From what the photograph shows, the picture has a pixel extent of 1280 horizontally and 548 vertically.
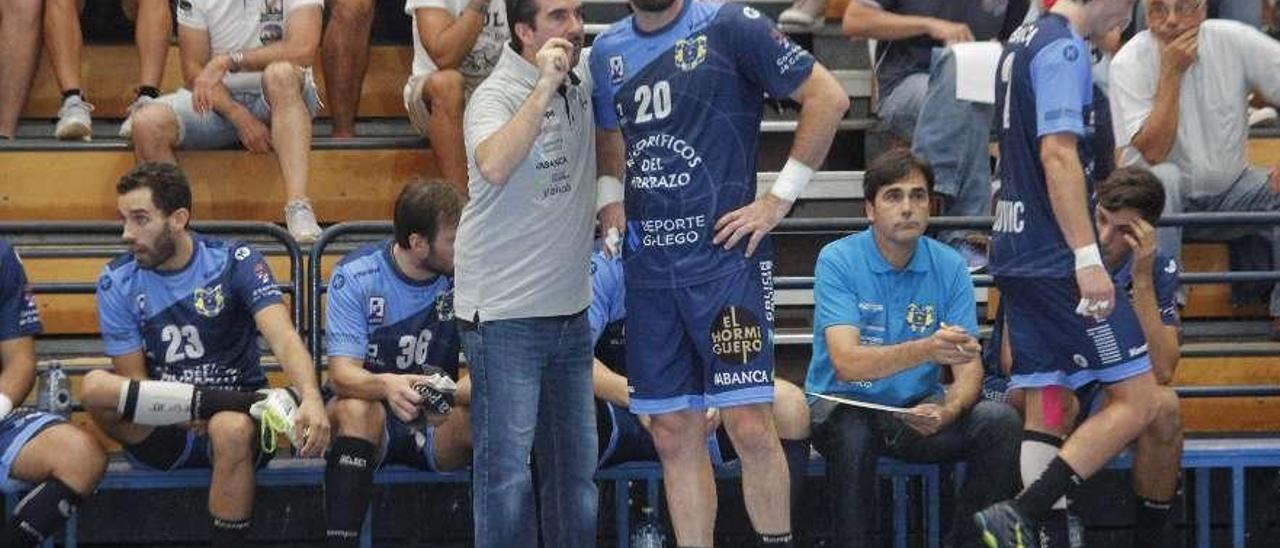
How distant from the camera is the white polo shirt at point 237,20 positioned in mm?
10094

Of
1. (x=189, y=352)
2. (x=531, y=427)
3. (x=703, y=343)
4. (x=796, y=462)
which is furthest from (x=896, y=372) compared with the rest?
(x=189, y=352)

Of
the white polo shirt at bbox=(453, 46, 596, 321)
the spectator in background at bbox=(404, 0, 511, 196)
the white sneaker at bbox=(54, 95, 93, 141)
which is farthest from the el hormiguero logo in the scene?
the white sneaker at bbox=(54, 95, 93, 141)

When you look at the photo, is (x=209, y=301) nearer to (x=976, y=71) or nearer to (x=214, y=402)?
(x=214, y=402)

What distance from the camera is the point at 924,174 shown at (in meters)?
8.26

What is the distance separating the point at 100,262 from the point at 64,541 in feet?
4.17

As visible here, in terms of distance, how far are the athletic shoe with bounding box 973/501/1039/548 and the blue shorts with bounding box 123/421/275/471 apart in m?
2.60

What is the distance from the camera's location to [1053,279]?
7.44 metres

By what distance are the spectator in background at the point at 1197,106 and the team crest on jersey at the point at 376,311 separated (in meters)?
3.28

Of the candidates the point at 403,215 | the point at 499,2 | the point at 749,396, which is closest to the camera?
the point at 749,396

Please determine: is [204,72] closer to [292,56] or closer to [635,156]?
[292,56]

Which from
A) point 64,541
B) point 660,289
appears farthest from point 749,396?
point 64,541

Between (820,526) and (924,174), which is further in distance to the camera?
(820,526)

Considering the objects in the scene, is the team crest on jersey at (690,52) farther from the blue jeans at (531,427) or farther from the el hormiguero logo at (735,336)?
the blue jeans at (531,427)

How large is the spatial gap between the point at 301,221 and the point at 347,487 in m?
1.64
